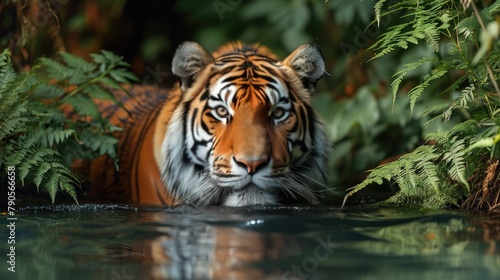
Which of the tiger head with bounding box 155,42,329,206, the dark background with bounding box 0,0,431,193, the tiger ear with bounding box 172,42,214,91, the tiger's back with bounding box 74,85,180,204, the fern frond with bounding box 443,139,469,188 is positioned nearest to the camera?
the fern frond with bounding box 443,139,469,188

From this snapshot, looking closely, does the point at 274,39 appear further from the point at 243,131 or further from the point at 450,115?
the point at 450,115

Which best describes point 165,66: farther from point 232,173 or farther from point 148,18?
point 232,173

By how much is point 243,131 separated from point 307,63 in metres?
0.78

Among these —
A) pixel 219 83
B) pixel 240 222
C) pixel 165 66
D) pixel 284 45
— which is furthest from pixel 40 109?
pixel 165 66

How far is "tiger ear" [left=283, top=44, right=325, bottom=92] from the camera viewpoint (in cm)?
561

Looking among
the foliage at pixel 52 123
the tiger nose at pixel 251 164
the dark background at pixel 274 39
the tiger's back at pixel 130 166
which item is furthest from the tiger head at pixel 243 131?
the dark background at pixel 274 39

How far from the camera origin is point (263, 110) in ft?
17.4

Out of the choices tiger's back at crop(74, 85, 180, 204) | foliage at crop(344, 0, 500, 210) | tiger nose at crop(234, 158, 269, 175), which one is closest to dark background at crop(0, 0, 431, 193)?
tiger's back at crop(74, 85, 180, 204)

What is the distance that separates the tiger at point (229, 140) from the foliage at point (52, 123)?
30 cm

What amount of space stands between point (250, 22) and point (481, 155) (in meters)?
3.28

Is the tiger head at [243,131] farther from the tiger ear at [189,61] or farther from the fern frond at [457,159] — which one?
the fern frond at [457,159]

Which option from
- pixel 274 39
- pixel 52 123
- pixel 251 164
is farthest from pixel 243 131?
pixel 274 39

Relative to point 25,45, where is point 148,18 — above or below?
above

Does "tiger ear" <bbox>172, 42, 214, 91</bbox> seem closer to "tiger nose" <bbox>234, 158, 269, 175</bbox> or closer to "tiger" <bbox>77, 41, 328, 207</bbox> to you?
"tiger" <bbox>77, 41, 328, 207</bbox>
